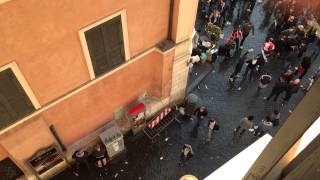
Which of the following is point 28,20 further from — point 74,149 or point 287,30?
Result: point 287,30

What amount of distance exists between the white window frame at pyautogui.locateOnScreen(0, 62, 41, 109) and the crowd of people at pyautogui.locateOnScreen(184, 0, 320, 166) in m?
6.99

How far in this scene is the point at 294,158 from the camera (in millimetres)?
3367

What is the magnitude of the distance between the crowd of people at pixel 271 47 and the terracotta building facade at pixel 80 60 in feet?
12.3

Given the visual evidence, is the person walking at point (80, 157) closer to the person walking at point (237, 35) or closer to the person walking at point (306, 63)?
the person walking at point (237, 35)

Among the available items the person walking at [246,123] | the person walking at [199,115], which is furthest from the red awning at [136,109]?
the person walking at [246,123]

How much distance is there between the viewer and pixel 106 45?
Result: 1023 centimetres

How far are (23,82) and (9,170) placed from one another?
4.38m

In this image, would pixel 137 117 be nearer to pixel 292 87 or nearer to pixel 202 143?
pixel 202 143

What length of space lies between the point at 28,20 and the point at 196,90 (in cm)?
991

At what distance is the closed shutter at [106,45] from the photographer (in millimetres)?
9648

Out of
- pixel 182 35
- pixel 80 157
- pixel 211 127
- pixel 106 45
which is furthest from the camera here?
pixel 211 127

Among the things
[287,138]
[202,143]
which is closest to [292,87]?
[202,143]

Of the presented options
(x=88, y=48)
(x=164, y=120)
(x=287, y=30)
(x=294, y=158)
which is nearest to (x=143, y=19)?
(x=88, y=48)

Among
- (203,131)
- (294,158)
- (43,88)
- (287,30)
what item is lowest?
(203,131)
